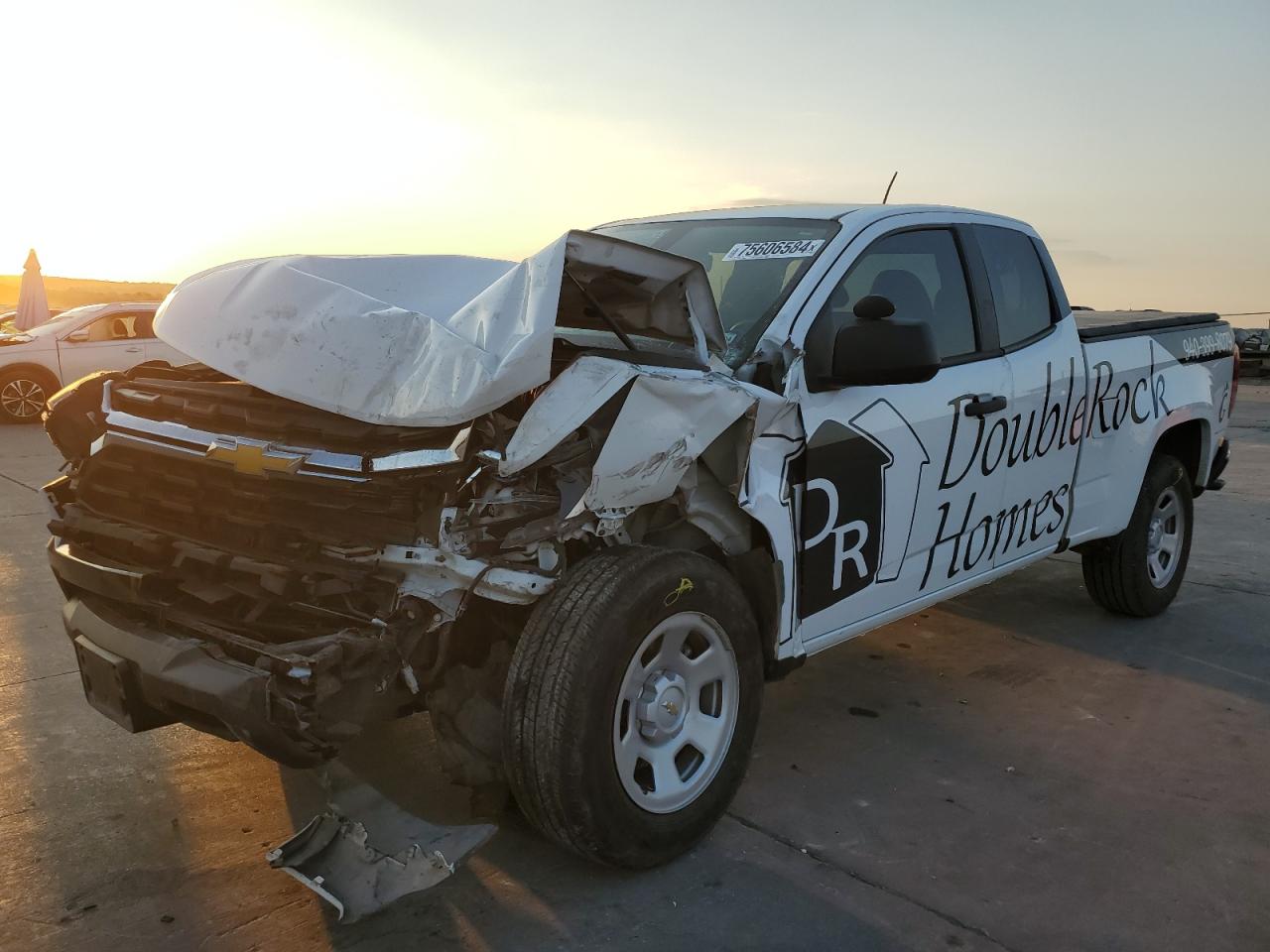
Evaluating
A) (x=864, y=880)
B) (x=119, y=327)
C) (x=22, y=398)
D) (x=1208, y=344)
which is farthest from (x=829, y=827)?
(x=119, y=327)

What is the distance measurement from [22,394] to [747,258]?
12.3m

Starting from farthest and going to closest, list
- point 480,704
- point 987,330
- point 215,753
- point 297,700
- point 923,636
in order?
point 923,636
point 987,330
point 215,753
point 480,704
point 297,700

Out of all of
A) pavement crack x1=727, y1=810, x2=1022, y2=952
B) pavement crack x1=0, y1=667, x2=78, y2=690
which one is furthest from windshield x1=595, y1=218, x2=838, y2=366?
pavement crack x1=0, y1=667, x2=78, y2=690

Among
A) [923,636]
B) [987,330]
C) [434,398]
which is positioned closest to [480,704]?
[434,398]

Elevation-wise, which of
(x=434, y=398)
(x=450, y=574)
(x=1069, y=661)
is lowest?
(x=1069, y=661)

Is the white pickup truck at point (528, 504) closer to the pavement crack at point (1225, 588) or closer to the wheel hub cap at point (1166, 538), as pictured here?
the wheel hub cap at point (1166, 538)

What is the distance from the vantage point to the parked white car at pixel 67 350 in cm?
1321

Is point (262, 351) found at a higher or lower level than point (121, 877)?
higher

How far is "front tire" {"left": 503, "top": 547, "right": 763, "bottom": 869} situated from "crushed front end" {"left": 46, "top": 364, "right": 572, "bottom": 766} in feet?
0.59

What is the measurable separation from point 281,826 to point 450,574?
1.13 m

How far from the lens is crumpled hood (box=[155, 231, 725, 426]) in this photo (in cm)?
275

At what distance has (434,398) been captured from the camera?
107 inches

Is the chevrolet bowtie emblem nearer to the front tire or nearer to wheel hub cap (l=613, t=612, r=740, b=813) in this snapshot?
the front tire

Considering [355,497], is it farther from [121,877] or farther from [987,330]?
[987,330]
